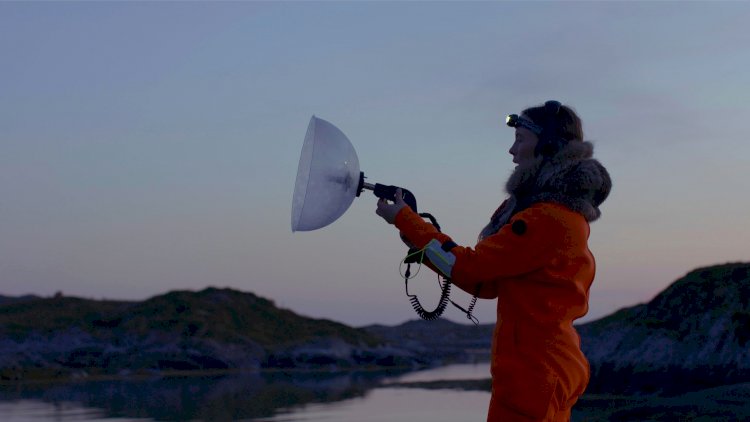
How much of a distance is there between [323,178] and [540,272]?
954mm

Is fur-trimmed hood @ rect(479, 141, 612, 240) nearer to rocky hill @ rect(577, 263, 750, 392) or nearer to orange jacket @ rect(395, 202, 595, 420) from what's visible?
orange jacket @ rect(395, 202, 595, 420)

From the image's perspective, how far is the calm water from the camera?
1250 centimetres

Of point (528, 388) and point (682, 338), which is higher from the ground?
point (682, 338)

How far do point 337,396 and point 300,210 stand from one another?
468 inches

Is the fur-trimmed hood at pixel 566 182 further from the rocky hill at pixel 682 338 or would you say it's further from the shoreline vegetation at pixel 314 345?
the rocky hill at pixel 682 338

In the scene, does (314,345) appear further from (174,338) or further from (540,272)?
(540,272)

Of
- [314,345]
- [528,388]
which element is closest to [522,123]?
[528,388]

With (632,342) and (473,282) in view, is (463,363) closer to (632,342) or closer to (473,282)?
(632,342)

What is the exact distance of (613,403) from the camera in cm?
1254

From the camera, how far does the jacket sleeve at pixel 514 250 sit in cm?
342

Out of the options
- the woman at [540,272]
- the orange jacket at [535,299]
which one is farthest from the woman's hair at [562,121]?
the orange jacket at [535,299]

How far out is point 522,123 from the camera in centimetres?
372

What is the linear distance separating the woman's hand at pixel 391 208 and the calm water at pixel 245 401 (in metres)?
8.08

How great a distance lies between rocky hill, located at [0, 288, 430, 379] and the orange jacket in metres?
18.9
